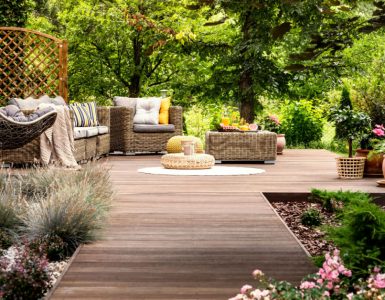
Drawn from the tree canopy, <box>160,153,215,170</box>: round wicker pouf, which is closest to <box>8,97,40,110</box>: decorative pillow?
<box>160,153,215,170</box>: round wicker pouf

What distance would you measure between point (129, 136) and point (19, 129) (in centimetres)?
343

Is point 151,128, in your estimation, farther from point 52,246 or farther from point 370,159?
point 52,246

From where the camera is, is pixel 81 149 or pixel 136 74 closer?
pixel 81 149

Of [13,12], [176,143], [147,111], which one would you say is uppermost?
[13,12]

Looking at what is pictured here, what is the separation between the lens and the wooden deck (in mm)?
2789

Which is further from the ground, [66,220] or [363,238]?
[363,238]

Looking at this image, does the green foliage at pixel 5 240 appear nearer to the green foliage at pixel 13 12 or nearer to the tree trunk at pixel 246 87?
the green foliage at pixel 13 12

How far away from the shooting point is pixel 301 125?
11.8m

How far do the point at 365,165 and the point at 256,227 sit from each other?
3247mm

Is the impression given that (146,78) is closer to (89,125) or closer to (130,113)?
(130,113)

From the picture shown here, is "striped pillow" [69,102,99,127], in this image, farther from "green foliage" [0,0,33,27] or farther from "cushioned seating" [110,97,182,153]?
"green foliage" [0,0,33,27]

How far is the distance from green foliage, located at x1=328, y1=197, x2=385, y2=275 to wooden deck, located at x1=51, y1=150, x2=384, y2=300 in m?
0.29

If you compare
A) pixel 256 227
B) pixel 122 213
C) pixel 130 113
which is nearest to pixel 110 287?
pixel 256 227

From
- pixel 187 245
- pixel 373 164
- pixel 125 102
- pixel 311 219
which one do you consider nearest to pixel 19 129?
pixel 311 219
